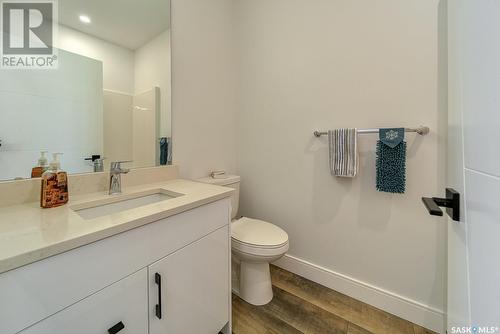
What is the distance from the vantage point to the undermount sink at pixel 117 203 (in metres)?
0.88

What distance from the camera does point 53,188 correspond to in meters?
0.81

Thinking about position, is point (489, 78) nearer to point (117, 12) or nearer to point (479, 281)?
point (479, 281)

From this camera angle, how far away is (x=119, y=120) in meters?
1.16

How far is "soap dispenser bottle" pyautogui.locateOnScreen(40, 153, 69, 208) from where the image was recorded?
0.79 m

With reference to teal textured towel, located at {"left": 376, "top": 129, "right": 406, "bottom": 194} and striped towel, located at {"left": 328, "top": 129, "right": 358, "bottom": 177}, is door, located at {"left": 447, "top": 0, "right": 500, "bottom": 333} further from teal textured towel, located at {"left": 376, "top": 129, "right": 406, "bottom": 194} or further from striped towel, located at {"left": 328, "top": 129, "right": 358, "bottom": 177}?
striped towel, located at {"left": 328, "top": 129, "right": 358, "bottom": 177}

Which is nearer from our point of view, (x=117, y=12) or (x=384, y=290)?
(x=117, y=12)

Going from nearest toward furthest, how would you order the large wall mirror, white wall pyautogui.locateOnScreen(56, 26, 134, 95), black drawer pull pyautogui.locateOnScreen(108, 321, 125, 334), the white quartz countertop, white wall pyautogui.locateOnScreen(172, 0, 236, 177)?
the white quartz countertop, black drawer pull pyautogui.locateOnScreen(108, 321, 125, 334), the large wall mirror, white wall pyautogui.locateOnScreen(56, 26, 134, 95), white wall pyautogui.locateOnScreen(172, 0, 236, 177)

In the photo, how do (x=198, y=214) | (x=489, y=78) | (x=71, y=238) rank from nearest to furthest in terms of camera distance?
1. (x=489, y=78)
2. (x=71, y=238)
3. (x=198, y=214)

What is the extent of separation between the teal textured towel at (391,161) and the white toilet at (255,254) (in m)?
0.70

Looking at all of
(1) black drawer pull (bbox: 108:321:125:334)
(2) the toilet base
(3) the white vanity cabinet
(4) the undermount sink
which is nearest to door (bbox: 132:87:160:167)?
(4) the undermount sink

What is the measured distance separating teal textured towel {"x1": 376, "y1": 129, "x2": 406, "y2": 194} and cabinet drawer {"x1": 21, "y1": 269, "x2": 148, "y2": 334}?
131 cm

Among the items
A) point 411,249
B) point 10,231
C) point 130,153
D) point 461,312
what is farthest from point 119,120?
point 411,249

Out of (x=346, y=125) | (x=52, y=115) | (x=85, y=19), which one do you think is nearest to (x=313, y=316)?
(x=346, y=125)

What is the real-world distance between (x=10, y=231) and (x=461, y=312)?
1273 millimetres
